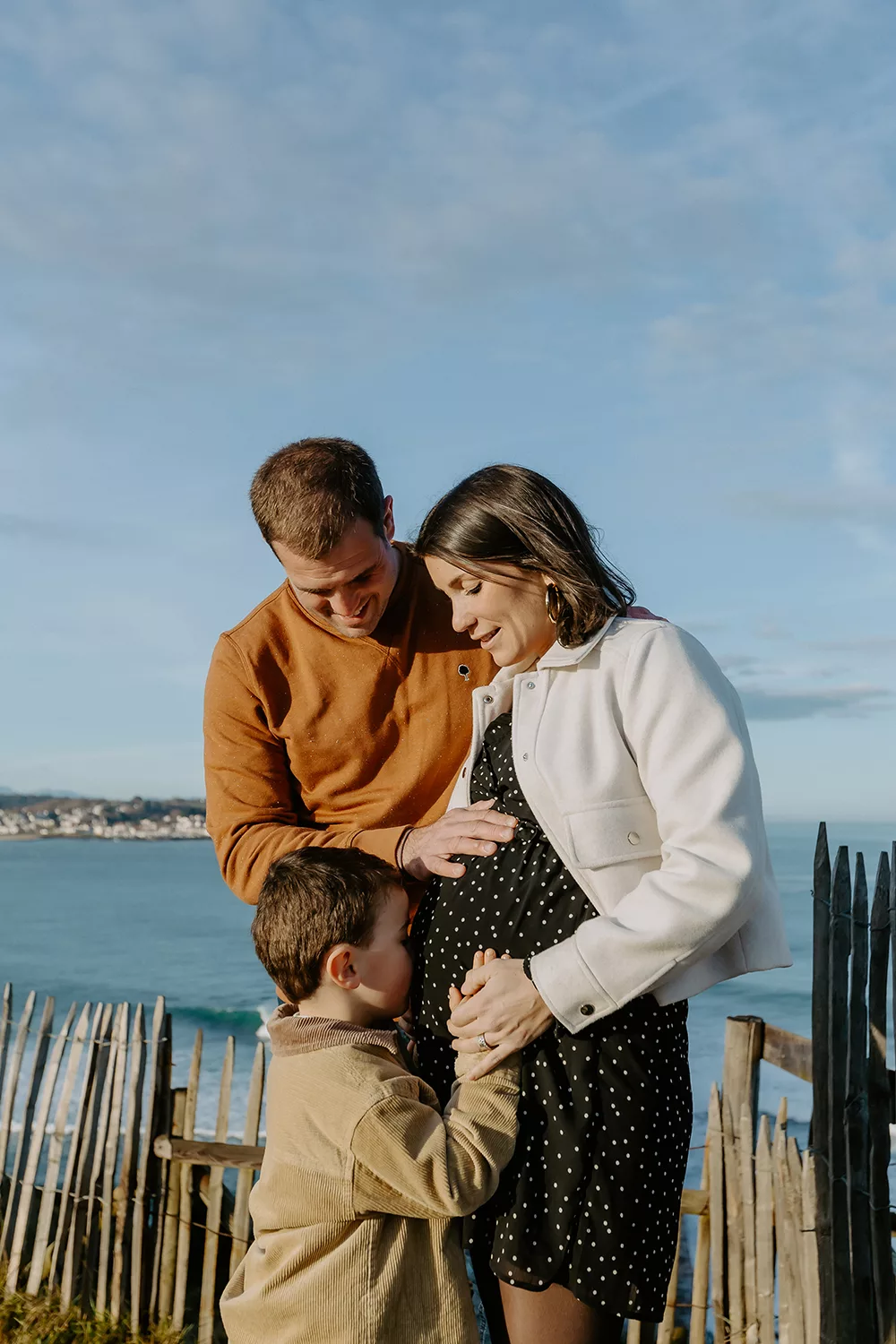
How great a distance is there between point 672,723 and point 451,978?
63cm

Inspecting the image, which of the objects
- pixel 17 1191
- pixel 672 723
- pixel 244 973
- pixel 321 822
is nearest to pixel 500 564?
pixel 672 723

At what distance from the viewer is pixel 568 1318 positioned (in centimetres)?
195

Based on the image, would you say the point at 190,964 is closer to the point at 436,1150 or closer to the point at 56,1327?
the point at 56,1327

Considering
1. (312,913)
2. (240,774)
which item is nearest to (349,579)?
(240,774)

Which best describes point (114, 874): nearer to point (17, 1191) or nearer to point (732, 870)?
point (17, 1191)

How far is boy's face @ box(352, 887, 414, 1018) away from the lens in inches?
84.8

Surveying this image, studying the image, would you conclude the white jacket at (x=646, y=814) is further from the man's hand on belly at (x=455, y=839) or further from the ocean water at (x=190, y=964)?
the ocean water at (x=190, y=964)

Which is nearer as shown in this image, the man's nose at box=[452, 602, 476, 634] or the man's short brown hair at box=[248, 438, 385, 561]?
the man's nose at box=[452, 602, 476, 634]

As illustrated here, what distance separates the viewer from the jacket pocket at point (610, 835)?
1.97 meters

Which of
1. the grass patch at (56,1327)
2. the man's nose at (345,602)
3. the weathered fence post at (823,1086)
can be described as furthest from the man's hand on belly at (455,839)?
the grass patch at (56,1327)

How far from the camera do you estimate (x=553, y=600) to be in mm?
2148

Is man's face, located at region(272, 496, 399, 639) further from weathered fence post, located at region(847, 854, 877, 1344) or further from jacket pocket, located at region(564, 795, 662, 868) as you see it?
weathered fence post, located at region(847, 854, 877, 1344)

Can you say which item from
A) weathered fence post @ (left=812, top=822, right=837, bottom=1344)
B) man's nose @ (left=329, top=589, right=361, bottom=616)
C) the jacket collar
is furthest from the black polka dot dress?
weathered fence post @ (left=812, top=822, right=837, bottom=1344)

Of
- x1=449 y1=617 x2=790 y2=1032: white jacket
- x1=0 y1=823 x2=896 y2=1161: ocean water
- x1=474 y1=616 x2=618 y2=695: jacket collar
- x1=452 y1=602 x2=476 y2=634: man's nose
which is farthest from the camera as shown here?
x1=0 y1=823 x2=896 y2=1161: ocean water
